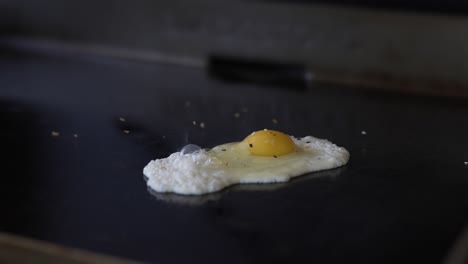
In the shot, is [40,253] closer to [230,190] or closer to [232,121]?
[230,190]

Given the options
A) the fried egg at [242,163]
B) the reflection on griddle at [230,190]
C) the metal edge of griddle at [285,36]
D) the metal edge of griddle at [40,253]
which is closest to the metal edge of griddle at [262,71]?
Result: the metal edge of griddle at [285,36]

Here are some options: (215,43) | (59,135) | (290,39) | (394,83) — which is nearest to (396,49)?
(394,83)

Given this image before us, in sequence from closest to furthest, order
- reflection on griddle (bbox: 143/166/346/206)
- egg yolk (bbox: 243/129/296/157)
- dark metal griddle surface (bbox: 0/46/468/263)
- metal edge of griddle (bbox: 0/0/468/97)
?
1. dark metal griddle surface (bbox: 0/46/468/263)
2. reflection on griddle (bbox: 143/166/346/206)
3. egg yolk (bbox: 243/129/296/157)
4. metal edge of griddle (bbox: 0/0/468/97)

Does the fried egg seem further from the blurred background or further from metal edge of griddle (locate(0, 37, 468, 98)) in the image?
metal edge of griddle (locate(0, 37, 468, 98))

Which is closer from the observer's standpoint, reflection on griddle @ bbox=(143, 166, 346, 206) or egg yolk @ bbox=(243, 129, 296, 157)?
reflection on griddle @ bbox=(143, 166, 346, 206)

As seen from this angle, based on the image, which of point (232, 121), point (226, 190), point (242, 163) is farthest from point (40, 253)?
point (232, 121)

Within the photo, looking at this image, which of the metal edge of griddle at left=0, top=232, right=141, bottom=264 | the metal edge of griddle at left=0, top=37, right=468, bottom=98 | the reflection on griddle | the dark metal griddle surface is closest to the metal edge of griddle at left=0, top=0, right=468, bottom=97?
the metal edge of griddle at left=0, top=37, right=468, bottom=98
